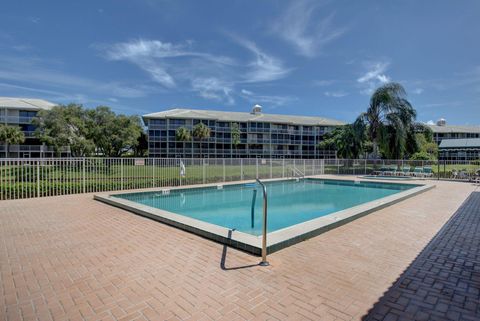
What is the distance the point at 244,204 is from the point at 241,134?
138 ft

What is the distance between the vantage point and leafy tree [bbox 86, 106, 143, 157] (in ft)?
90.7

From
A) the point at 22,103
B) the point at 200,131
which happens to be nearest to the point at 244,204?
the point at 200,131

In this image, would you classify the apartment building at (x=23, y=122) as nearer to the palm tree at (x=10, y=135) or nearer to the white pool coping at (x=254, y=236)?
the palm tree at (x=10, y=135)

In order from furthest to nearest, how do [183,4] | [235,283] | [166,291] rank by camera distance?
[183,4] < [235,283] < [166,291]

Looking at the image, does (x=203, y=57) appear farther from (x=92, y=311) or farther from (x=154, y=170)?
(x=92, y=311)

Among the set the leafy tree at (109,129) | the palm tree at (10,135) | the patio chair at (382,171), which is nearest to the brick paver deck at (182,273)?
the patio chair at (382,171)

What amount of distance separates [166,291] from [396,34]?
53.5ft

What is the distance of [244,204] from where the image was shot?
11.8 meters

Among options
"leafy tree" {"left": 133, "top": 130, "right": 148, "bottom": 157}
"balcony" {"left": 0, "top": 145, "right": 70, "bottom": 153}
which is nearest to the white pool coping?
"balcony" {"left": 0, "top": 145, "right": 70, "bottom": 153}

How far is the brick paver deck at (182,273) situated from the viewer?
280cm

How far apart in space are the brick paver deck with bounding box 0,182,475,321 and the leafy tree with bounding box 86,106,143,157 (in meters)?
24.4

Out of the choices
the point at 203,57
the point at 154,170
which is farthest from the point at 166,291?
the point at 203,57

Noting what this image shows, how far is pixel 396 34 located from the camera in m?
13.2

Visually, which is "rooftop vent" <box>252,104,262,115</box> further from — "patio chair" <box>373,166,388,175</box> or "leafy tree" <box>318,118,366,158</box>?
"patio chair" <box>373,166,388,175</box>
